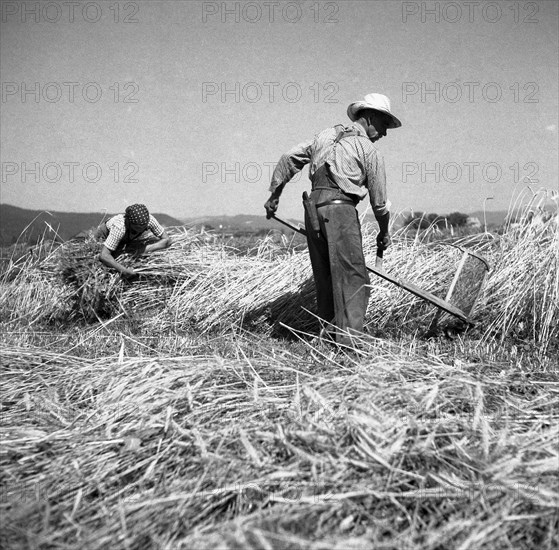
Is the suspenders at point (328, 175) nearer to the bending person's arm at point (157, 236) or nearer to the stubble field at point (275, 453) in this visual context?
the stubble field at point (275, 453)

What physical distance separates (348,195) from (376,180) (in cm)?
21

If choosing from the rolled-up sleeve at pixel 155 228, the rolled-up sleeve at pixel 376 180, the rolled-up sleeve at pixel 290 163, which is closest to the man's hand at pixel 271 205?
the rolled-up sleeve at pixel 290 163

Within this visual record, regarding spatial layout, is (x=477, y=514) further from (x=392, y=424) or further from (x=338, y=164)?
(x=338, y=164)

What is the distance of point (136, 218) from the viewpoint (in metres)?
5.55

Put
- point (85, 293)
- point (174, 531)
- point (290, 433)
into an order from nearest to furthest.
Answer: point (174, 531), point (290, 433), point (85, 293)

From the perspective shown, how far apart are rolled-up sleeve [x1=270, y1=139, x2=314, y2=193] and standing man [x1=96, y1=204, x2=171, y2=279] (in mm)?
1598

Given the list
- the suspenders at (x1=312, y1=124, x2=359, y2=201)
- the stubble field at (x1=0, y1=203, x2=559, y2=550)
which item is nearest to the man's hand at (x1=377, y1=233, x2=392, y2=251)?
the suspenders at (x1=312, y1=124, x2=359, y2=201)

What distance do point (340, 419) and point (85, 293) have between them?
3.84 meters

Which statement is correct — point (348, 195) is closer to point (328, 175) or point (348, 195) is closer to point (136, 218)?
point (328, 175)

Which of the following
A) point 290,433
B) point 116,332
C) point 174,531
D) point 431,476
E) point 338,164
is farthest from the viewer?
point 116,332

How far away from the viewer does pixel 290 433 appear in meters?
2.15

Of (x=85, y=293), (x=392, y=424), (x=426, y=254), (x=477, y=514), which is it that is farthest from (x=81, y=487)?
(x=426, y=254)

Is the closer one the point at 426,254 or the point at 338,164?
the point at 338,164

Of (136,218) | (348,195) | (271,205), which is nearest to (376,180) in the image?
(348,195)
